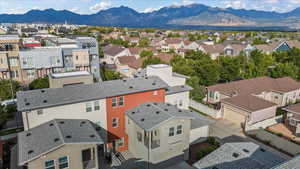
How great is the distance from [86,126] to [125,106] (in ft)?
16.4

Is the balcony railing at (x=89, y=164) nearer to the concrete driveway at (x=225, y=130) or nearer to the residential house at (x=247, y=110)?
the concrete driveway at (x=225, y=130)

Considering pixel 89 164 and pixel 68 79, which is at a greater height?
pixel 68 79

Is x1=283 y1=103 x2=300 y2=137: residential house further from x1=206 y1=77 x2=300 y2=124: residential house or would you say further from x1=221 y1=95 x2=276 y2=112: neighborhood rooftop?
x1=221 y1=95 x2=276 y2=112: neighborhood rooftop

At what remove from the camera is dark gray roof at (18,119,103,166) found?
14.2m

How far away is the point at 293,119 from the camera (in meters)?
26.7

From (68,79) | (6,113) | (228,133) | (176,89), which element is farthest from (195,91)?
(6,113)

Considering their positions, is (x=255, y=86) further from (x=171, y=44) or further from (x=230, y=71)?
(x=171, y=44)

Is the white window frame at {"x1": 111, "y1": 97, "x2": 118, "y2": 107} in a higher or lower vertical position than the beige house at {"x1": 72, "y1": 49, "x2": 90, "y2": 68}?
lower

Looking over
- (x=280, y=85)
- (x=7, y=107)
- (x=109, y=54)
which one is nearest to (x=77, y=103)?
(x=7, y=107)

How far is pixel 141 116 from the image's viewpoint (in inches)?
781

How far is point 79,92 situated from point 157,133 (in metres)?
8.49

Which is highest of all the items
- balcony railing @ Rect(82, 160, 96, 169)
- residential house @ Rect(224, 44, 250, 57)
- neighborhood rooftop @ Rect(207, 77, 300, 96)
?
residential house @ Rect(224, 44, 250, 57)

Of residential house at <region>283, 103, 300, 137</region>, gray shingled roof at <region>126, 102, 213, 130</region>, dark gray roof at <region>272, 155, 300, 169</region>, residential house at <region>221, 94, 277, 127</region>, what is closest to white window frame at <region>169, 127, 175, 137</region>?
gray shingled roof at <region>126, 102, 213, 130</region>

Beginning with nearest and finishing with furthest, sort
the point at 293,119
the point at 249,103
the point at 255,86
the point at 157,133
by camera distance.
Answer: the point at 157,133
the point at 293,119
the point at 249,103
the point at 255,86
